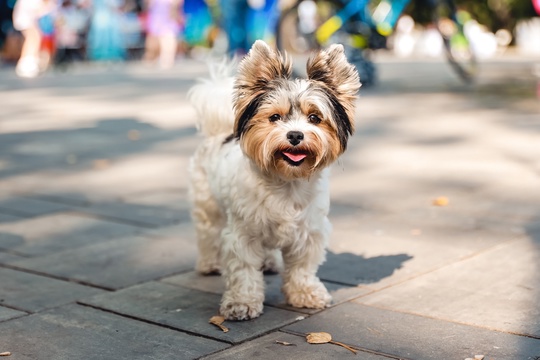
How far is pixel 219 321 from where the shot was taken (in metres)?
4.41

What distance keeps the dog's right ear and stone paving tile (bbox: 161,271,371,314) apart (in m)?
1.05

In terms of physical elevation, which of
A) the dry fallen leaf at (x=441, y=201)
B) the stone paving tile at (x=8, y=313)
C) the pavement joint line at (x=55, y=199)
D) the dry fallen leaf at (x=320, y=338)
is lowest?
the stone paving tile at (x=8, y=313)

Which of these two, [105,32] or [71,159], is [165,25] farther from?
[71,159]

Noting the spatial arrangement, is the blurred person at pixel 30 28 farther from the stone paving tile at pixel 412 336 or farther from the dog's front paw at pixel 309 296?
the stone paving tile at pixel 412 336

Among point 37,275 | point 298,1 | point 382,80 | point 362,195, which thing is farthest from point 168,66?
point 37,275

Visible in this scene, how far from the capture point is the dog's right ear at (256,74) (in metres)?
4.26

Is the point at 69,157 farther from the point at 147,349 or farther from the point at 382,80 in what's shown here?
the point at 382,80

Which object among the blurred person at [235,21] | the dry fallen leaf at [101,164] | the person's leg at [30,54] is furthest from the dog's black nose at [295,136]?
the person's leg at [30,54]

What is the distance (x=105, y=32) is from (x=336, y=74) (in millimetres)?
21790

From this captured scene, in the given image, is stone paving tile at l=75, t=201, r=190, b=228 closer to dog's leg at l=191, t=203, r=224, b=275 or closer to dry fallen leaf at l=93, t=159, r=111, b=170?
dog's leg at l=191, t=203, r=224, b=275

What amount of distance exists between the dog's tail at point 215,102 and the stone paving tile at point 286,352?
5.01 feet

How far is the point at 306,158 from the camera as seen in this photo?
13.9 ft

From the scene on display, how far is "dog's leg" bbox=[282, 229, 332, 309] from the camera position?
4.59m

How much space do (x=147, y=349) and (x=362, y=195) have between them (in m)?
3.70
